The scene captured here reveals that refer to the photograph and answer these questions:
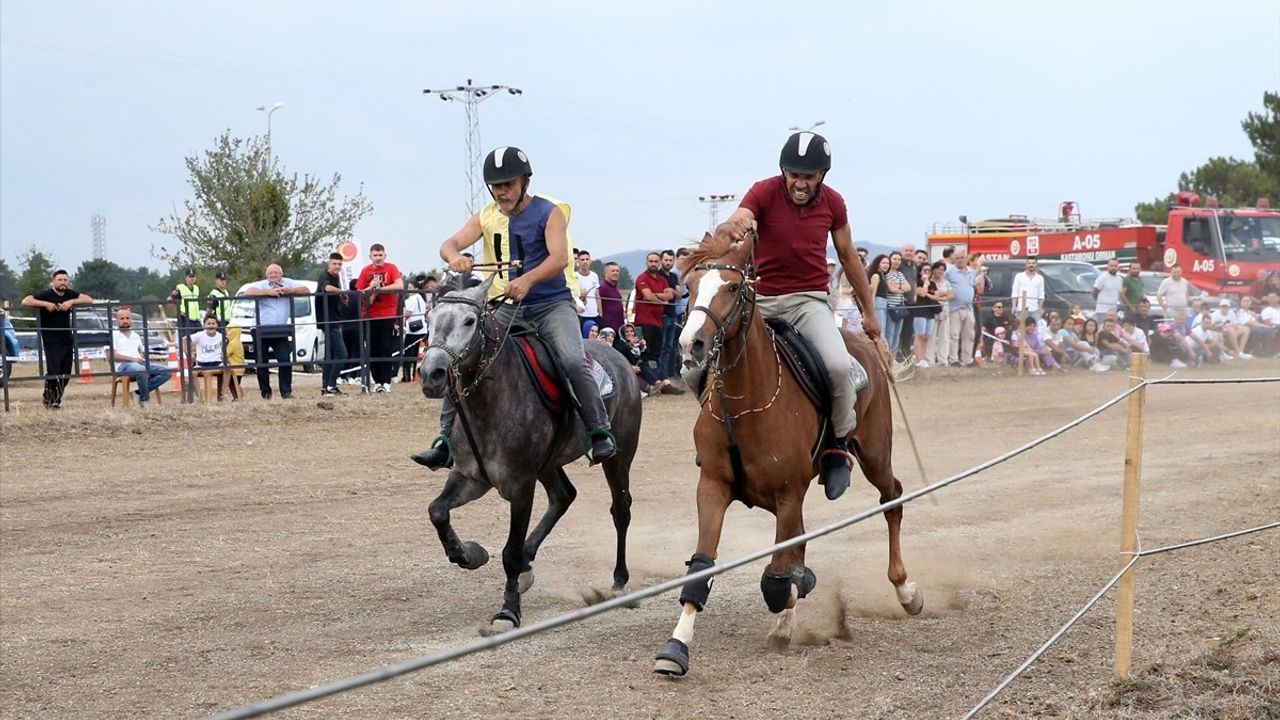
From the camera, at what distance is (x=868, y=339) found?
8688 mm

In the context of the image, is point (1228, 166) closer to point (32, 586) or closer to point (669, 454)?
point (669, 454)

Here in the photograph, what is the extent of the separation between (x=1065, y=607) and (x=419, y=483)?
7083mm

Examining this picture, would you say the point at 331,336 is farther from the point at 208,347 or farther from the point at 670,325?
the point at 670,325

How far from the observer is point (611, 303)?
20.5m

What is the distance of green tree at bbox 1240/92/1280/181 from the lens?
59.5 metres

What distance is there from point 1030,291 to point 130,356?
50.3 ft

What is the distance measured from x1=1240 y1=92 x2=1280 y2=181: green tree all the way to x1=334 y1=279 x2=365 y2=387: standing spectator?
5122 cm

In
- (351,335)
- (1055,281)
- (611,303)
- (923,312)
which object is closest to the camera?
(351,335)

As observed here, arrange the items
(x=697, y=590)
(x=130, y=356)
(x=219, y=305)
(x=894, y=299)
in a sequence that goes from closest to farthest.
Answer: (x=697, y=590)
(x=130, y=356)
(x=219, y=305)
(x=894, y=299)

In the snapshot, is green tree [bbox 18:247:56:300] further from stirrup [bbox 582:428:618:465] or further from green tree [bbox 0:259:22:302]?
stirrup [bbox 582:428:618:465]

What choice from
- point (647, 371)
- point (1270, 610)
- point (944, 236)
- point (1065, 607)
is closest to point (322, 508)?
point (1065, 607)

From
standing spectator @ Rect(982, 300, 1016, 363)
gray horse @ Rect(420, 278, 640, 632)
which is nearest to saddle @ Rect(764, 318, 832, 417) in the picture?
gray horse @ Rect(420, 278, 640, 632)

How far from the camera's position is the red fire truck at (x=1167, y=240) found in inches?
1270

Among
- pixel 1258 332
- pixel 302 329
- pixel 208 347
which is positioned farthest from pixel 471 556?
pixel 1258 332
